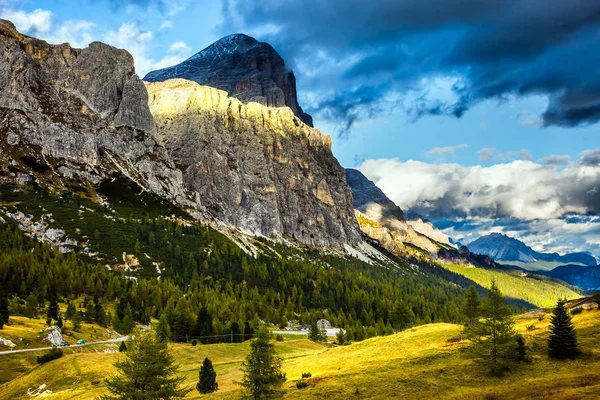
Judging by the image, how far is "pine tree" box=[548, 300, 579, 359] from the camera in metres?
46.7

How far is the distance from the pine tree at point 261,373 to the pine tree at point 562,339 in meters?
32.8

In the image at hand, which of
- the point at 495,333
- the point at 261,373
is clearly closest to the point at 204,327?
the point at 261,373

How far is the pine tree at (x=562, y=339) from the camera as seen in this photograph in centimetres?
4666

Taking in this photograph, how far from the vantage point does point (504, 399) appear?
34562 millimetres

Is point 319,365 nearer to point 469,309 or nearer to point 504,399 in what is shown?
point 504,399

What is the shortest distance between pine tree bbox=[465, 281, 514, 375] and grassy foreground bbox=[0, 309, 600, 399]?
185 cm

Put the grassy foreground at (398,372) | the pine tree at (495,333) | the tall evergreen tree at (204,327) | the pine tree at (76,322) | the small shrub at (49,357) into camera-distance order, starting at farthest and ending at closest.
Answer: the tall evergreen tree at (204,327) → the pine tree at (76,322) → the small shrub at (49,357) → the pine tree at (495,333) → the grassy foreground at (398,372)

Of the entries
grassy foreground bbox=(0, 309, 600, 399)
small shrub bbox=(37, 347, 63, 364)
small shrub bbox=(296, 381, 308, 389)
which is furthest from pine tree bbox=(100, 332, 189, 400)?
small shrub bbox=(37, 347, 63, 364)

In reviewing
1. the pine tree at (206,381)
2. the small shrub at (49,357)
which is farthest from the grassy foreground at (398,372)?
the small shrub at (49,357)

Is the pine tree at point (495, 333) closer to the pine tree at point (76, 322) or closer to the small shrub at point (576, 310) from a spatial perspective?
the small shrub at point (576, 310)

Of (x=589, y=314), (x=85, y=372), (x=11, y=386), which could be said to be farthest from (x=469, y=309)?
(x=11, y=386)

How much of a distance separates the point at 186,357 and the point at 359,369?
41.5 metres

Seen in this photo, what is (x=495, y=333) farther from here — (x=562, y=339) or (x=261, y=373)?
(x=261, y=373)

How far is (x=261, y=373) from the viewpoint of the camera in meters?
41.6
